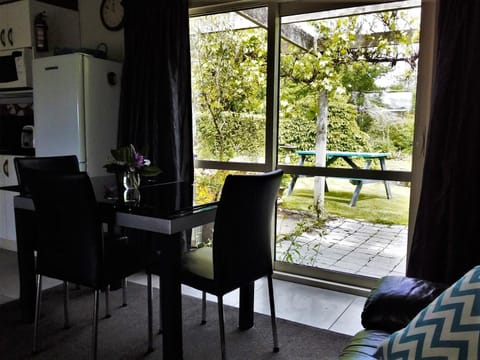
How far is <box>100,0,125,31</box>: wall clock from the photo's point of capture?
3555mm

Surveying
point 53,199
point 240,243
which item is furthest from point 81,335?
point 240,243

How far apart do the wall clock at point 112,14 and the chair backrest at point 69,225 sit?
212 centimetres

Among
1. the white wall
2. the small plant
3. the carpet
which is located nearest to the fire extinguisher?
the white wall

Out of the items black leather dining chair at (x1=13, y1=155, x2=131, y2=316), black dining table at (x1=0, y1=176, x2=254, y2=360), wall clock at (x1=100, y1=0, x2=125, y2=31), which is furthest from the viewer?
wall clock at (x1=100, y1=0, x2=125, y2=31)

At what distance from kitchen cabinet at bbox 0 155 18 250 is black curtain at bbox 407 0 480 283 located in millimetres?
3522

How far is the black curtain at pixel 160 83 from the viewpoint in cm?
321

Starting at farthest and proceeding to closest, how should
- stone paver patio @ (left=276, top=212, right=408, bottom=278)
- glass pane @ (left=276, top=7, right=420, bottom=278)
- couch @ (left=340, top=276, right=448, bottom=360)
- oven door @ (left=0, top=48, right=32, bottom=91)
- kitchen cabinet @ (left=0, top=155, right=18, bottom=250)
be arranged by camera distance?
kitchen cabinet @ (left=0, top=155, right=18, bottom=250), oven door @ (left=0, top=48, right=32, bottom=91), stone paver patio @ (left=276, top=212, right=408, bottom=278), glass pane @ (left=276, top=7, right=420, bottom=278), couch @ (left=340, top=276, right=448, bottom=360)

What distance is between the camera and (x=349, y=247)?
311 cm

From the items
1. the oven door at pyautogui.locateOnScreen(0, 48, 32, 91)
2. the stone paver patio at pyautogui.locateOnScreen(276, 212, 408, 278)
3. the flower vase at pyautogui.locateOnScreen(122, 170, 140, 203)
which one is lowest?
the stone paver patio at pyautogui.locateOnScreen(276, 212, 408, 278)

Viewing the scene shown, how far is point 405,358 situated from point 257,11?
2.80 meters

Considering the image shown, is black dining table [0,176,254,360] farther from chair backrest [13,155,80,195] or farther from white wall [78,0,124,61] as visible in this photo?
white wall [78,0,124,61]

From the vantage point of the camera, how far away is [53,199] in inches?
76.5

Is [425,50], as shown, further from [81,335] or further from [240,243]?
[81,335]

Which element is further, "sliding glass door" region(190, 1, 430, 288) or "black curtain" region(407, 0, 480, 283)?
"sliding glass door" region(190, 1, 430, 288)
